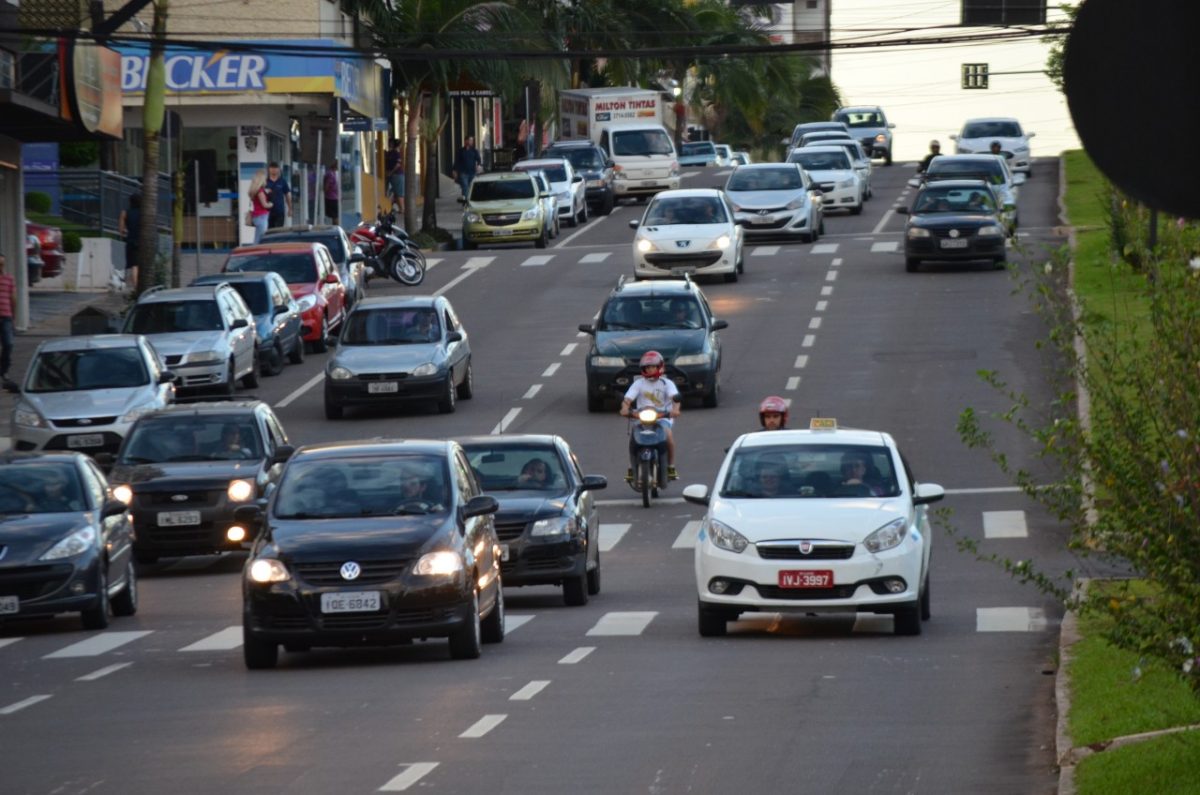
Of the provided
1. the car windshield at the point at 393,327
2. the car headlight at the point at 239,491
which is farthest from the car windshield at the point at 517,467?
the car windshield at the point at 393,327

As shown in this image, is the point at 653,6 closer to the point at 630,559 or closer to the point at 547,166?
the point at 547,166

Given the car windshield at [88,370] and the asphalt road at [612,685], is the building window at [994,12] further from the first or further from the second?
the car windshield at [88,370]

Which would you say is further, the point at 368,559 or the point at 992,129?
the point at 992,129

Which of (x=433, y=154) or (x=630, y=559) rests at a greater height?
(x=433, y=154)

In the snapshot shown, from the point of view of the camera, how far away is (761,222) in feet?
177

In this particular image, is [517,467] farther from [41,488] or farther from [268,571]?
[268,571]

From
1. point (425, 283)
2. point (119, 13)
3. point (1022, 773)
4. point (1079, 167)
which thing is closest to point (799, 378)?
point (119, 13)

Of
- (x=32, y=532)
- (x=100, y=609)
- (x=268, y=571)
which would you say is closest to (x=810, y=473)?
(x=268, y=571)

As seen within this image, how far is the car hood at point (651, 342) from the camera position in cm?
3472

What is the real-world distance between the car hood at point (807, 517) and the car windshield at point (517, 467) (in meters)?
4.09

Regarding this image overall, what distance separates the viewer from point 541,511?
21.2m

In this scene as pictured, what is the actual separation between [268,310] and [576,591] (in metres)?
19.3

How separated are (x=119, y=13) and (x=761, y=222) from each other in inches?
833

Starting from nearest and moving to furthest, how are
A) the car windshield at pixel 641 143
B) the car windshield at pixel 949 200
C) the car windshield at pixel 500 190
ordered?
the car windshield at pixel 949 200 < the car windshield at pixel 500 190 < the car windshield at pixel 641 143
